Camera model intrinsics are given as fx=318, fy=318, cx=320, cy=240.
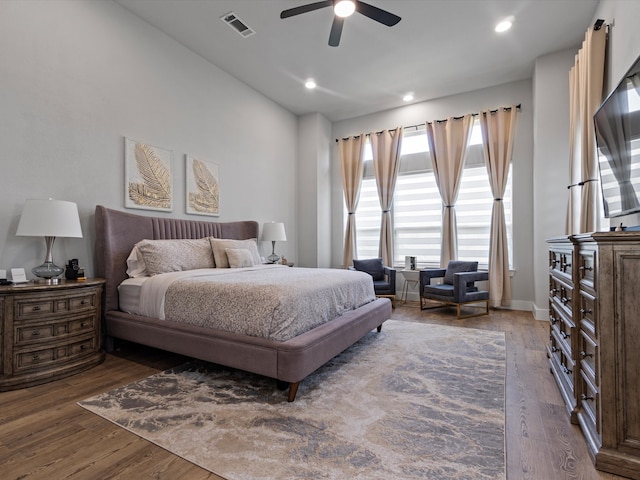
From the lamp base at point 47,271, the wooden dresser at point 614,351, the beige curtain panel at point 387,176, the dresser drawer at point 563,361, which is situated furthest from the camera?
the beige curtain panel at point 387,176

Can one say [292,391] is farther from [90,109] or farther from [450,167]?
[450,167]

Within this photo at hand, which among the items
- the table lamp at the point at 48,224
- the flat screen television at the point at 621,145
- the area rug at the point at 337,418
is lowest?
the area rug at the point at 337,418

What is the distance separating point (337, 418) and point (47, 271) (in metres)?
2.64

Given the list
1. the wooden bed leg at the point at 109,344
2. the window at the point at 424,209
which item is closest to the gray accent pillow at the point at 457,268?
the window at the point at 424,209

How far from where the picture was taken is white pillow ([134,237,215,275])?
3.23m

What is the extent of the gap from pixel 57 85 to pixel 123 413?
299 centimetres

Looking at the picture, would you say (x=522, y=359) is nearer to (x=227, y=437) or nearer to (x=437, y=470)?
(x=437, y=470)

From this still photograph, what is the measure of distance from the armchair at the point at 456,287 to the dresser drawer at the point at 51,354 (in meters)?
4.27

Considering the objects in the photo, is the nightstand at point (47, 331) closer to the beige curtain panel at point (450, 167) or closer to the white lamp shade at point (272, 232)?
the white lamp shade at point (272, 232)

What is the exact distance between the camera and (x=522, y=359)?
2.95m

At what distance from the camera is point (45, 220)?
2537 millimetres

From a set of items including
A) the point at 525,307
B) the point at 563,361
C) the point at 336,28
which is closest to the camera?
the point at 563,361

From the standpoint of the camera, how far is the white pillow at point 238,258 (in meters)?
3.88

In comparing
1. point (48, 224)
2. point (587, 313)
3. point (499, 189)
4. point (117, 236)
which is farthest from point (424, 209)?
point (48, 224)
